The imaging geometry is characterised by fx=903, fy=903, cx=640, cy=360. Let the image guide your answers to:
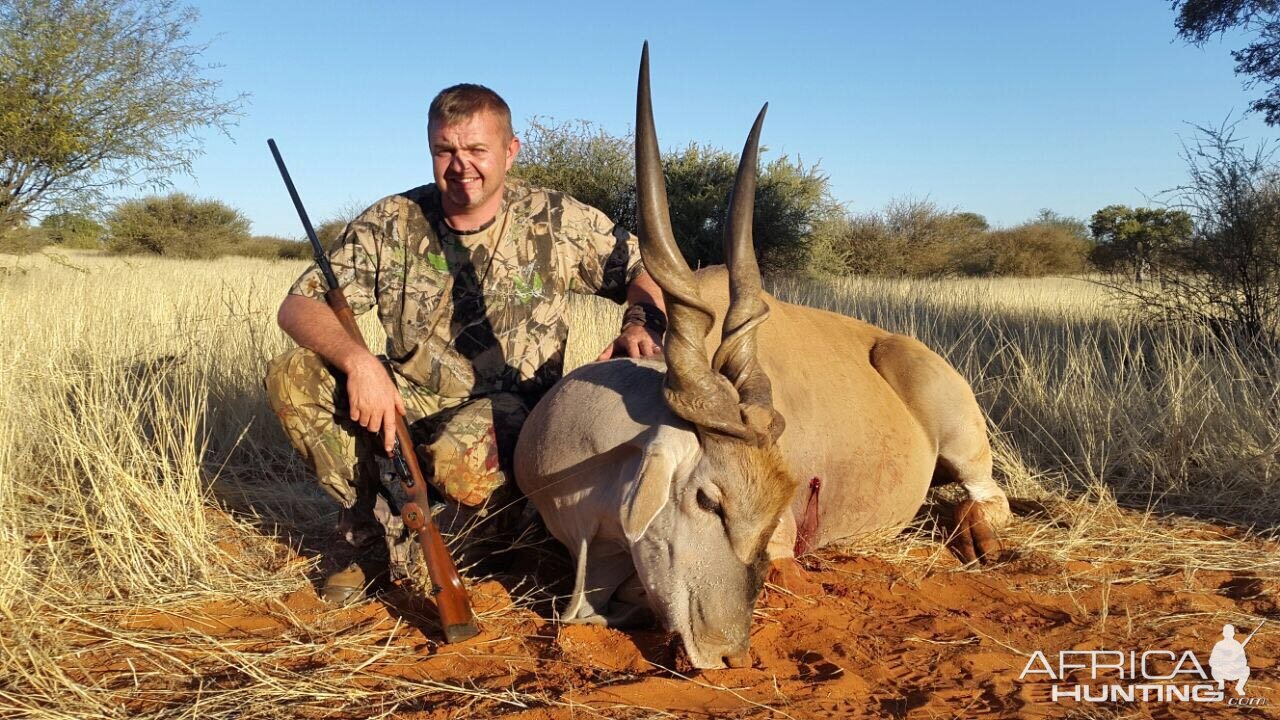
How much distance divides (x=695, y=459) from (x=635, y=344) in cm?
116

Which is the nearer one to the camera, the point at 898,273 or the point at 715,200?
the point at 715,200

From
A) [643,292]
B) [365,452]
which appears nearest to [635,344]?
[643,292]

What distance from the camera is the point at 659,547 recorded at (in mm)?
2662

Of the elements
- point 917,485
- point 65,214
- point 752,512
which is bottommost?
point 917,485

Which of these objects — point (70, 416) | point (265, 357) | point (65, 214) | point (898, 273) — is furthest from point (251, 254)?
point (70, 416)

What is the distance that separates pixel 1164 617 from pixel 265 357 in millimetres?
5931

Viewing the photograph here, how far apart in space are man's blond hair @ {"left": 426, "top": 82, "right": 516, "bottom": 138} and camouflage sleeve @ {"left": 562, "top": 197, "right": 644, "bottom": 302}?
0.55 meters

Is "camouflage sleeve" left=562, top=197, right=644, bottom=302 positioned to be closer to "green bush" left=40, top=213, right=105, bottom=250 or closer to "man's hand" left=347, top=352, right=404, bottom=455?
"man's hand" left=347, top=352, right=404, bottom=455

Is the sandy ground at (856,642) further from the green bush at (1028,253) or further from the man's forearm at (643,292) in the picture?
the green bush at (1028,253)

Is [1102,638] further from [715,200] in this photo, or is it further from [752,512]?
[715,200]

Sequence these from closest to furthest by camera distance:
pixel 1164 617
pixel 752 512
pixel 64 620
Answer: pixel 752 512 → pixel 64 620 → pixel 1164 617

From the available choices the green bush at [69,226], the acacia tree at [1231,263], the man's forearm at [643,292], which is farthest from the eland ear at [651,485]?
the green bush at [69,226]

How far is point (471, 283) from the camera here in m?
4.20

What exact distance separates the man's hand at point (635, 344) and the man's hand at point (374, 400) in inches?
34.6
